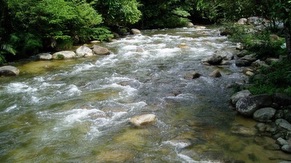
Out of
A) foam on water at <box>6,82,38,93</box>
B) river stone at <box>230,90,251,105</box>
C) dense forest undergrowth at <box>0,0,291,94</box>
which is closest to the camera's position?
river stone at <box>230,90,251,105</box>

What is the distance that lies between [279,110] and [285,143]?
4.19 feet

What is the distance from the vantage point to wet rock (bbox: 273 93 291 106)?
6.64m

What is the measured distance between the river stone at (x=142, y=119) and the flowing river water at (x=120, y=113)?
14 centimetres

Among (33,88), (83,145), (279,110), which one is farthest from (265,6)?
(33,88)

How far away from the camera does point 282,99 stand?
669 centimetres

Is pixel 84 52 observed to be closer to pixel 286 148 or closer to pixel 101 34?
pixel 101 34

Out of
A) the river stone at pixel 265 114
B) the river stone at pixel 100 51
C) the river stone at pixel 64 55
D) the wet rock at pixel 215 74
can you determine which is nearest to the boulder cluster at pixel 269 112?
the river stone at pixel 265 114

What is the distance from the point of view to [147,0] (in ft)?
78.8

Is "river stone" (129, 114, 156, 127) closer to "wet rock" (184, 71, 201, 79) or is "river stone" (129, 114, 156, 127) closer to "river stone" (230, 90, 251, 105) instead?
"river stone" (230, 90, 251, 105)

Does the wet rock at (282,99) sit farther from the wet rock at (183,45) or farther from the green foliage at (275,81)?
the wet rock at (183,45)

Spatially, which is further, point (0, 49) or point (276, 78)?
point (0, 49)

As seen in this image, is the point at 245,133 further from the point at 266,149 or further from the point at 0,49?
the point at 0,49

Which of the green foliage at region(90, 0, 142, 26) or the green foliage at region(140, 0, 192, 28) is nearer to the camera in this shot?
the green foliage at region(90, 0, 142, 26)

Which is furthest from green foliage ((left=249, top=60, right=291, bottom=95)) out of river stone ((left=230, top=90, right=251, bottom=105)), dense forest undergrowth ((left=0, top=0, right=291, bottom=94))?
river stone ((left=230, top=90, right=251, bottom=105))
